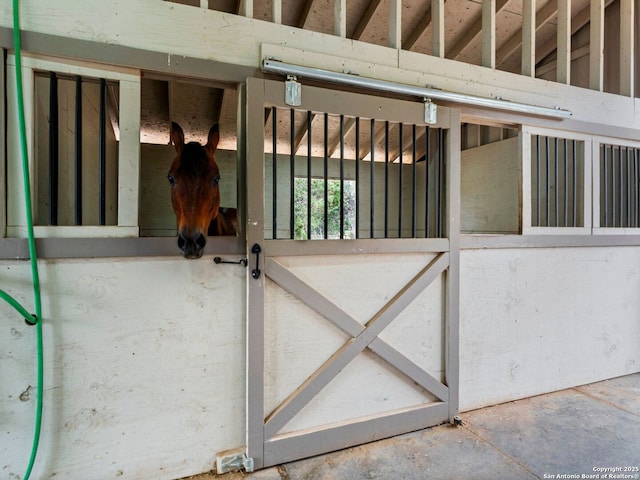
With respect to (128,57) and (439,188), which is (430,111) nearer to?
(439,188)

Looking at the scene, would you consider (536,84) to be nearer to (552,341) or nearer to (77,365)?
(552,341)

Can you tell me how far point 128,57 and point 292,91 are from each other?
2.49 ft

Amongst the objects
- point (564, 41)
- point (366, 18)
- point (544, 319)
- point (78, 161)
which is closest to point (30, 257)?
point (78, 161)

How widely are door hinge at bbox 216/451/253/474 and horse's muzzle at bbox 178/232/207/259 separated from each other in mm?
1046

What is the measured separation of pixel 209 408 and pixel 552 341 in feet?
8.11

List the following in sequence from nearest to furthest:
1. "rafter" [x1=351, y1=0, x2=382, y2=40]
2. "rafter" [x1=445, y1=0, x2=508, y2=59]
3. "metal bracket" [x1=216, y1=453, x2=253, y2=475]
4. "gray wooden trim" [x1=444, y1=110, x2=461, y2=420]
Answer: "metal bracket" [x1=216, y1=453, x2=253, y2=475] → "gray wooden trim" [x1=444, y1=110, x2=461, y2=420] → "rafter" [x1=351, y1=0, x2=382, y2=40] → "rafter" [x1=445, y1=0, x2=508, y2=59]

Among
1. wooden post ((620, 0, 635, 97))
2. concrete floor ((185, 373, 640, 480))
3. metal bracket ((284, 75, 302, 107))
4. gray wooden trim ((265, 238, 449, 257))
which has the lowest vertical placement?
concrete floor ((185, 373, 640, 480))

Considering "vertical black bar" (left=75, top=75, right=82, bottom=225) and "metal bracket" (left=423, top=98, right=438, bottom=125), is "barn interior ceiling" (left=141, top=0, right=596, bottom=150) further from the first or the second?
"metal bracket" (left=423, top=98, right=438, bottom=125)

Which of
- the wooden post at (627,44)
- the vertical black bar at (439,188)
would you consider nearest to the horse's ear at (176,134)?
the vertical black bar at (439,188)

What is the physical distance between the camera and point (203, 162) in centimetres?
161

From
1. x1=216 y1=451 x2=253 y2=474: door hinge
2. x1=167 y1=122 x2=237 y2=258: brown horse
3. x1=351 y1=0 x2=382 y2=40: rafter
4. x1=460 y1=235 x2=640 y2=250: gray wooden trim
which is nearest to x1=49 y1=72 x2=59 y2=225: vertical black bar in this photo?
x1=167 y1=122 x2=237 y2=258: brown horse

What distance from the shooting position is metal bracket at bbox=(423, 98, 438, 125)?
6.68 ft

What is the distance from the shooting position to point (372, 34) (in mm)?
3635

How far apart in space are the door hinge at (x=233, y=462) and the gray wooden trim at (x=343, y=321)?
0.81 meters
